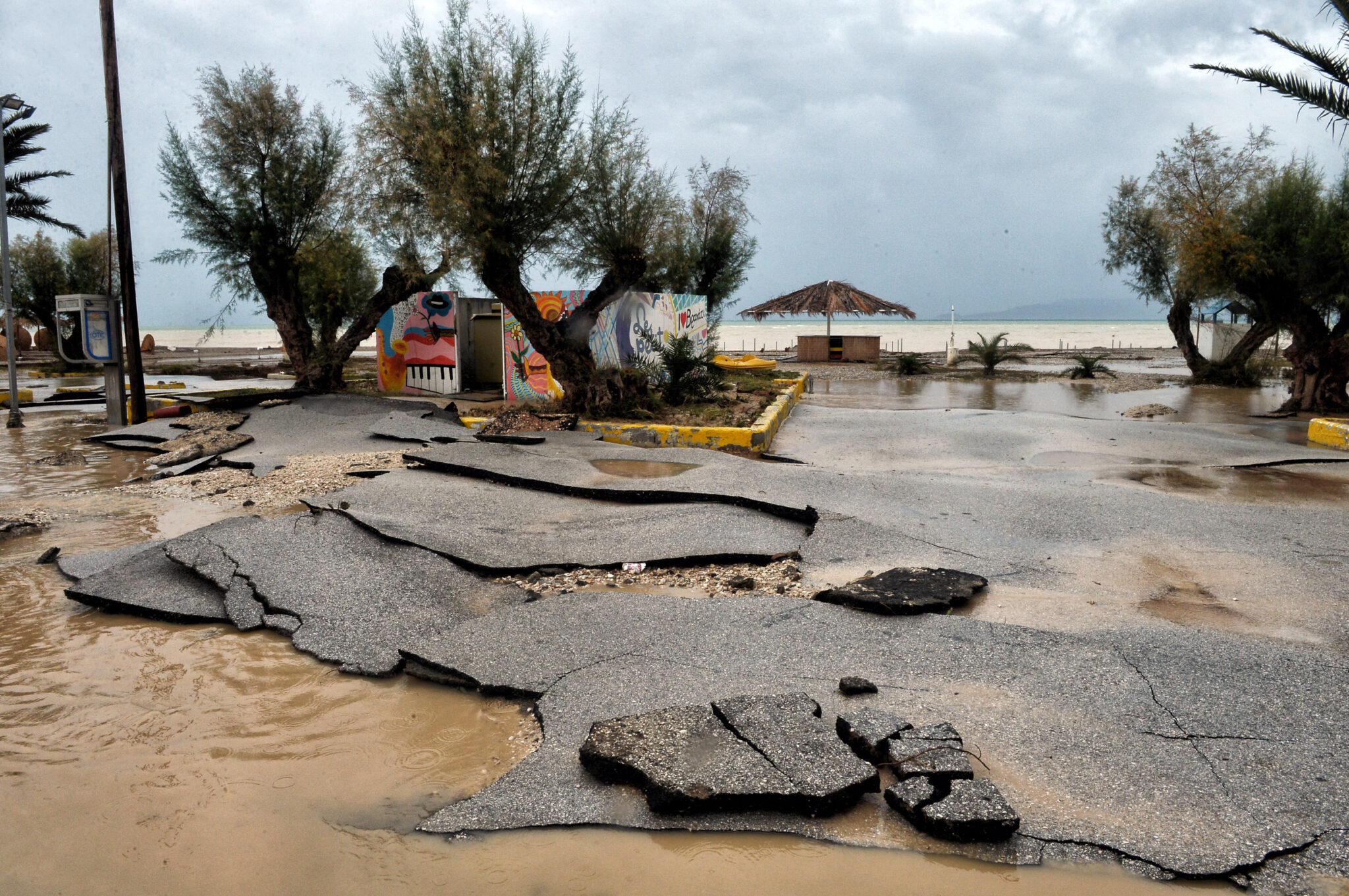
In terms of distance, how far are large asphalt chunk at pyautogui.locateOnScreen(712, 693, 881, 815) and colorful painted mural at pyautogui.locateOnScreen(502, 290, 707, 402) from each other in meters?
12.4

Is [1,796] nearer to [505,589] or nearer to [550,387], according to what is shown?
[505,589]

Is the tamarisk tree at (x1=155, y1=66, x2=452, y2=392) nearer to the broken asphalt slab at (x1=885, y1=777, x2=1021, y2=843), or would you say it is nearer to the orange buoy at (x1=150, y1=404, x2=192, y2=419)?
the orange buoy at (x1=150, y1=404, x2=192, y2=419)

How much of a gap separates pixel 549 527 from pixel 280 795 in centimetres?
338

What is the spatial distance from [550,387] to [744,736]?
13.3m

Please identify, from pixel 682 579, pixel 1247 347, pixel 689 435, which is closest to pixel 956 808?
pixel 682 579

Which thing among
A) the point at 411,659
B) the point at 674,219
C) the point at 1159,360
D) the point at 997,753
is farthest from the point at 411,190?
the point at 1159,360

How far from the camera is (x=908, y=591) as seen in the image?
471cm

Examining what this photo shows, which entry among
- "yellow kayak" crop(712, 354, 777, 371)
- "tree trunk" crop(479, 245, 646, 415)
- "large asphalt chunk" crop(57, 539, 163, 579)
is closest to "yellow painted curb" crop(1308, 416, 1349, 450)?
"tree trunk" crop(479, 245, 646, 415)

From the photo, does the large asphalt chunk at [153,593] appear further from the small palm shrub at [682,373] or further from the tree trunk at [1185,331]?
the tree trunk at [1185,331]

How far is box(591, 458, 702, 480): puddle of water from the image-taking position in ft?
26.8

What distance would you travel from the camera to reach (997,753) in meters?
3.12

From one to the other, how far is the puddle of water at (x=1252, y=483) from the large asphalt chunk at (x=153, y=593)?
8.10m

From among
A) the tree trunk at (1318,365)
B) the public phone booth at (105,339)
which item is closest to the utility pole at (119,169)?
the public phone booth at (105,339)

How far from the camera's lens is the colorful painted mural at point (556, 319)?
15.7 metres
